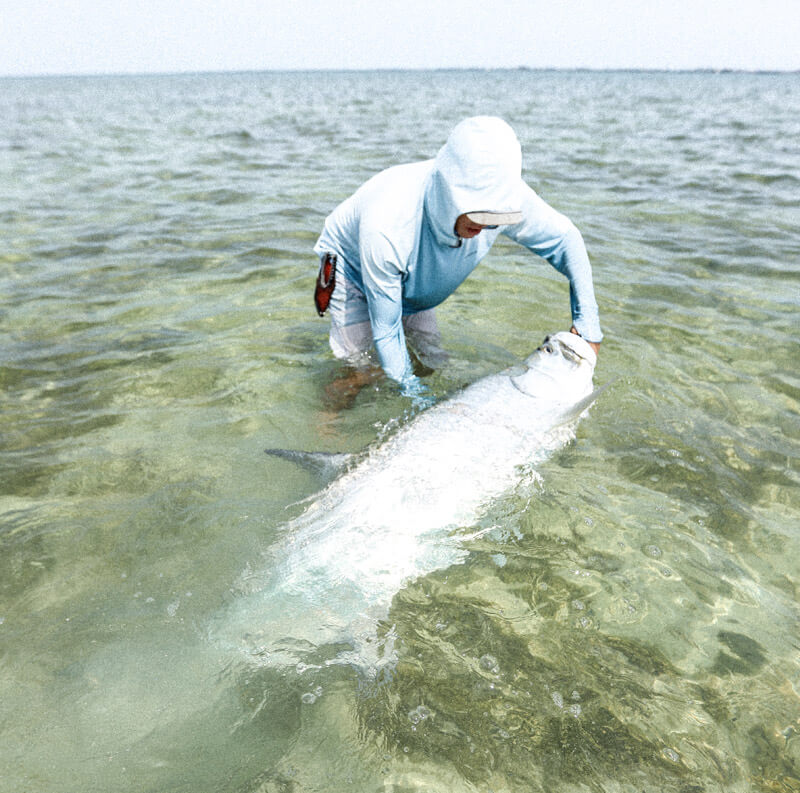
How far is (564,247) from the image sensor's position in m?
4.01

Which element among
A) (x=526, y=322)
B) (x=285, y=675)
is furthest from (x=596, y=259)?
(x=285, y=675)

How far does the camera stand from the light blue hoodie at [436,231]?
9.64 ft

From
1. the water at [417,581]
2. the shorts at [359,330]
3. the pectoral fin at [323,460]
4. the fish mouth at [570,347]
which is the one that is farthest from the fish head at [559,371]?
the shorts at [359,330]

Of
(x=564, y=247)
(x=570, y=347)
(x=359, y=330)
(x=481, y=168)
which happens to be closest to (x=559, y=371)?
(x=570, y=347)

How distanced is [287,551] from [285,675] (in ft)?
2.01

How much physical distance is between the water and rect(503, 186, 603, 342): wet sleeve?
79 centimetres

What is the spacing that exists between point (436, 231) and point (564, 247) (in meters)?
1.06

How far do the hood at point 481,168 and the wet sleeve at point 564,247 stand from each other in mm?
758

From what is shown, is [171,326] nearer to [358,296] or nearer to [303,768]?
[358,296]

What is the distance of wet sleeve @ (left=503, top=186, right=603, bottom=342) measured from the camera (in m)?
3.79

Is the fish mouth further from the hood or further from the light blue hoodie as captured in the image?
the hood

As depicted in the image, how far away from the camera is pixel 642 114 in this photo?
2616 centimetres

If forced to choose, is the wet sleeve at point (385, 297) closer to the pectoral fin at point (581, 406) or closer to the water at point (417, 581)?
the water at point (417, 581)

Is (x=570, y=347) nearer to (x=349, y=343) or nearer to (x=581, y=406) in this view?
(x=581, y=406)
